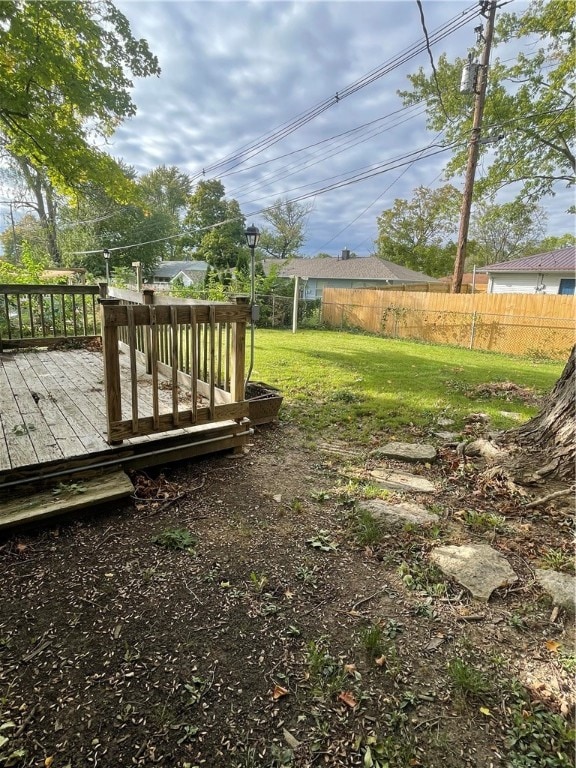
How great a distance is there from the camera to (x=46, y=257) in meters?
21.3

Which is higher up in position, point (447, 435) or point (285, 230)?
point (285, 230)

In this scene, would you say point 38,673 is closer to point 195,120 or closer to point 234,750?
point 234,750

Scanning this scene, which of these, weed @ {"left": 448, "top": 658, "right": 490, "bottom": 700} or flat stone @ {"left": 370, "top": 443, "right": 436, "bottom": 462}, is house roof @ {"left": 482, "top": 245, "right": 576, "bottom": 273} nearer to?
flat stone @ {"left": 370, "top": 443, "right": 436, "bottom": 462}

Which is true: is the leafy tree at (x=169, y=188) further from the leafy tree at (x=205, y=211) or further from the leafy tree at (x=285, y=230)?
the leafy tree at (x=285, y=230)

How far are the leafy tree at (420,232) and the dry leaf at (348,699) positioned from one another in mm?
31501

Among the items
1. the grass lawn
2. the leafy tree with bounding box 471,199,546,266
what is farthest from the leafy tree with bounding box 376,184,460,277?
the grass lawn

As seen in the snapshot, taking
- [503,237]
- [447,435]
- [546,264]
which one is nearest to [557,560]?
[447,435]

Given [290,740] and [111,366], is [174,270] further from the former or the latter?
[290,740]

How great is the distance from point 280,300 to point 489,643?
1393cm

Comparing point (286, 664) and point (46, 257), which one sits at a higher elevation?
point (46, 257)

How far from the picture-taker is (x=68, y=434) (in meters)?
3.00

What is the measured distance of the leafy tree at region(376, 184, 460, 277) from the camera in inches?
1131

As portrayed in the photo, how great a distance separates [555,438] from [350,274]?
21.3 meters

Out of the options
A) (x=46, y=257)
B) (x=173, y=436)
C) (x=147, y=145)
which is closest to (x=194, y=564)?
(x=173, y=436)
